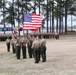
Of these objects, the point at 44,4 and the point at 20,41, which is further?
the point at 44,4

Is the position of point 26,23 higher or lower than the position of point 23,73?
higher

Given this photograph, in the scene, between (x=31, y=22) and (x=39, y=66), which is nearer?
(x=39, y=66)

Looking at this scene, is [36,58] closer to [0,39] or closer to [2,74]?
[2,74]

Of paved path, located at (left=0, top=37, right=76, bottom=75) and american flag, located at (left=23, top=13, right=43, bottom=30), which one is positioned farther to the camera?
american flag, located at (left=23, top=13, right=43, bottom=30)

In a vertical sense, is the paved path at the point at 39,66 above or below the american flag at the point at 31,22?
below

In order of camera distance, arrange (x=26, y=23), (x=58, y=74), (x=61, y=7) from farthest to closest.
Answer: (x=61, y=7), (x=26, y=23), (x=58, y=74)

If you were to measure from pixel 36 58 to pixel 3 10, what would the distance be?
181ft

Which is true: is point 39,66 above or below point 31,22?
below

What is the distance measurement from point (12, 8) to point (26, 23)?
2110 inches

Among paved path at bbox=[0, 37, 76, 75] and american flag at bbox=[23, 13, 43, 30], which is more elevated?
american flag at bbox=[23, 13, 43, 30]

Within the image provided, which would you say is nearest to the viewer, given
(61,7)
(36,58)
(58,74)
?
(58,74)

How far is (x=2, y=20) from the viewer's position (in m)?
70.9

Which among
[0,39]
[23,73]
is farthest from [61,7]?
[23,73]

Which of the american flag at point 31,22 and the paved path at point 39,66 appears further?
the american flag at point 31,22
